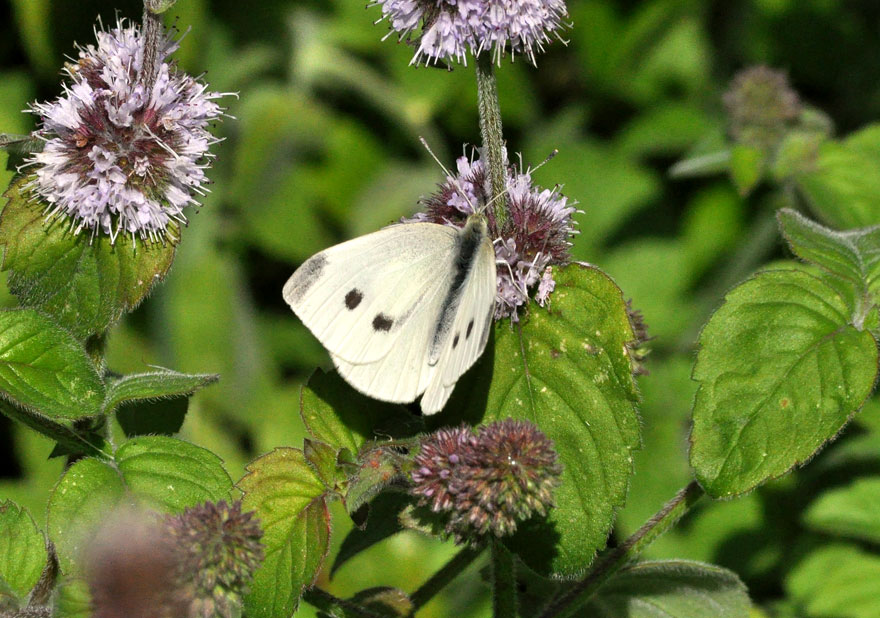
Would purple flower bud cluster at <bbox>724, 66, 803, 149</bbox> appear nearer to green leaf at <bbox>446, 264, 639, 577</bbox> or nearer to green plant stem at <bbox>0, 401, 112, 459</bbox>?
green leaf at <bbox>446, 264, 639, 577</bbox>

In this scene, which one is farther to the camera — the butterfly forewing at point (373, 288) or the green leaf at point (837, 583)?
the green leaf at point (837, 583)

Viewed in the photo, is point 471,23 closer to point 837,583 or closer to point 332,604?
point 332,604

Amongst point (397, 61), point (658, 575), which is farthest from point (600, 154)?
point (658, 575)

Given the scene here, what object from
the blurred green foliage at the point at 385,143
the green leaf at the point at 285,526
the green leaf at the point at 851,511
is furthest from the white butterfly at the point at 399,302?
the blurred green foliage at the point at 385,143

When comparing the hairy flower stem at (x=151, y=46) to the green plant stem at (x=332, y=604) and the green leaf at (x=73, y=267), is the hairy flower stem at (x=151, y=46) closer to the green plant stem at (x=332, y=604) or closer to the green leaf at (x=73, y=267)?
the green leaf at (x=73, y=267)

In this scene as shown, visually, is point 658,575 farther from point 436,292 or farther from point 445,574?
point 436,292

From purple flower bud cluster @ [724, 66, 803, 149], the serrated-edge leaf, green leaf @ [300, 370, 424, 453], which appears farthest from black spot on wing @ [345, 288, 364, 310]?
purple flower bud cluster @ [724, 66, 803, 149]
